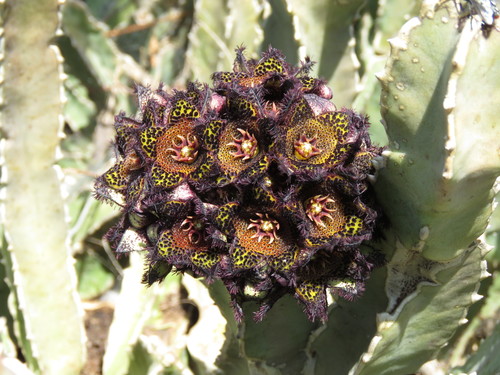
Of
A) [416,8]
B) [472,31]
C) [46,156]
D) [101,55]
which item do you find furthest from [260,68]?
[101,55]

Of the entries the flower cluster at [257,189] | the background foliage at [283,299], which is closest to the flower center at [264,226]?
the flower cluster at [257,189]

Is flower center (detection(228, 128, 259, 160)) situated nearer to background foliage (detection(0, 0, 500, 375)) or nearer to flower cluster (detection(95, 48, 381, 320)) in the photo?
flower cluster (detection(95, 48, 381, 320))

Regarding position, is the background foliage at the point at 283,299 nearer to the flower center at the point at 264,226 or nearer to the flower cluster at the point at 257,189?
the flower cluster at the point at 257,189

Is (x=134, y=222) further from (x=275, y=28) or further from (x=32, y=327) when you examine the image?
(x=275, y=28)

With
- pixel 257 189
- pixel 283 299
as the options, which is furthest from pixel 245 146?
pixel 283 299

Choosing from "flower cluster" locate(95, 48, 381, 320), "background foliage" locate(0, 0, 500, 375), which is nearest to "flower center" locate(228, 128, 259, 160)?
"flower cluster" locate(95, 48, 381, 320)
